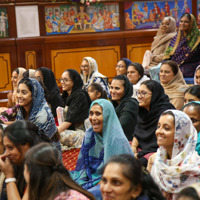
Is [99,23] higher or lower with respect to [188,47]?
higher

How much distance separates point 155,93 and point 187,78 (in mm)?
2587

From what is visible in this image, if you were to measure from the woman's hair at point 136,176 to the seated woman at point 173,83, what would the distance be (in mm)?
3532

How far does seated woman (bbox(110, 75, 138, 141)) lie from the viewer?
14.2 ft

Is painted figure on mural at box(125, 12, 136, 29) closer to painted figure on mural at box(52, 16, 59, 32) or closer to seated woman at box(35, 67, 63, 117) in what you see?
painted figure on mural at box(52, 16, 59, 32)

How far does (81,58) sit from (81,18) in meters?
0.81

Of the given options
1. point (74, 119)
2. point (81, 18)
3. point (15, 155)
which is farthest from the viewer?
point (81, 18)

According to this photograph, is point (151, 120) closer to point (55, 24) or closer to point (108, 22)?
point (55, 24)

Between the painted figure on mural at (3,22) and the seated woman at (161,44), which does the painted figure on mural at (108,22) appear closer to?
the seated woman at (161,44)

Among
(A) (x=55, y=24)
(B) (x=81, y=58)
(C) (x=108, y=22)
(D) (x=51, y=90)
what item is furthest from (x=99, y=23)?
(D) (x=51, y=90)

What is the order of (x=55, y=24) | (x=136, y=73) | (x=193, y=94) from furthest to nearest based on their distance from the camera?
(x=55, y=24)
(x=136, y=73)
(x=193, y=94)

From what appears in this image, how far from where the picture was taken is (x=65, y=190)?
2.02m

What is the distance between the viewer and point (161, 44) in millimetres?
7480

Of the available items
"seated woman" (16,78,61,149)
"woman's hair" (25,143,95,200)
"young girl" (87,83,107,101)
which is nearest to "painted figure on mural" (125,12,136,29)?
"young girl" (87,83,107,101)

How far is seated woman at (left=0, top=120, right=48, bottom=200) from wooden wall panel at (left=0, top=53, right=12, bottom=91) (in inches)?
215
